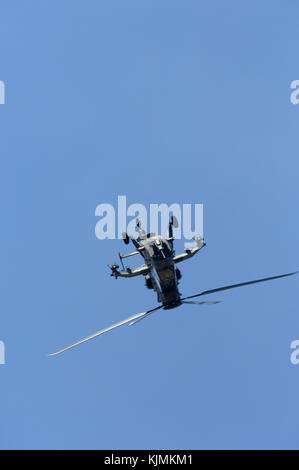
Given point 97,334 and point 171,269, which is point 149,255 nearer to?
point 171,269

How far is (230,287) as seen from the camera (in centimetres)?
4588

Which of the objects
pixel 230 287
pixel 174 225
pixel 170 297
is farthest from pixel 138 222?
pixel 230 287

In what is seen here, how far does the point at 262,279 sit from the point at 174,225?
28.5 feet

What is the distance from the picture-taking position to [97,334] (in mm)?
44938

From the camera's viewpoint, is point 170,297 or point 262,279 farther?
point 170,297

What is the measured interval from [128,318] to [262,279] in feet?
31.1

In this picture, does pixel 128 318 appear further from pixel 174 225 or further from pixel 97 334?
pixel 174 225
